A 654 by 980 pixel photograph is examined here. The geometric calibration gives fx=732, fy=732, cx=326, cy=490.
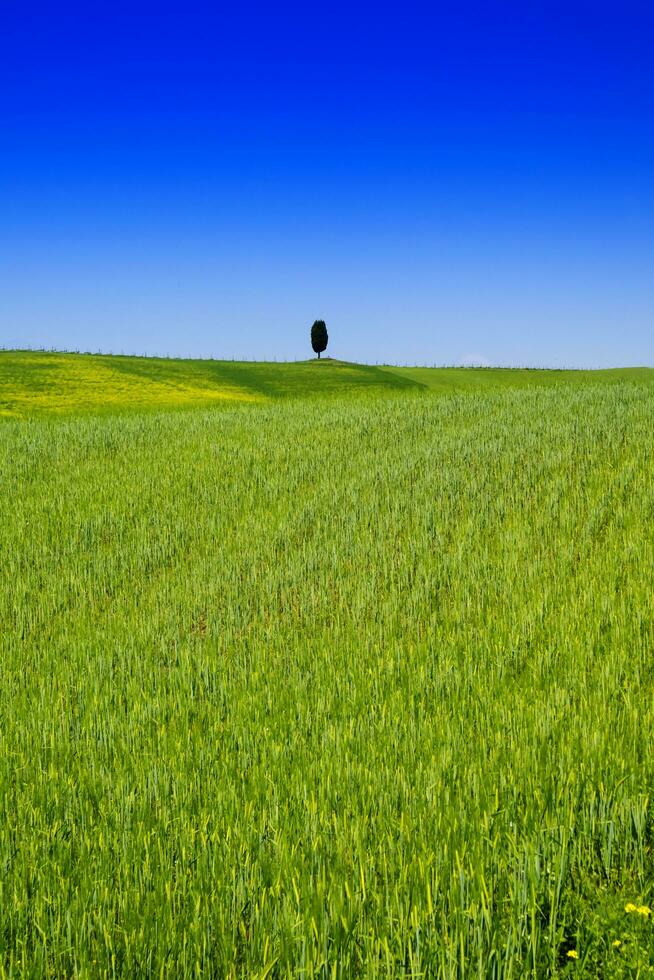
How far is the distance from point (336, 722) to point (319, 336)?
80.8 metres

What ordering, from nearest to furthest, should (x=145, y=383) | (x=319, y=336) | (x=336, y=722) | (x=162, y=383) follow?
1. (x=336, y=722)
2. (x=145, y=383)
3. (x=162, y=383)
4. (x=319, y=336)

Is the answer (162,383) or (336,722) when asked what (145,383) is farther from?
(336,722)

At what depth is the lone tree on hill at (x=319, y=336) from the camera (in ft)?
273

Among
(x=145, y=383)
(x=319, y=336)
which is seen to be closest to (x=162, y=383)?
(x=145, y=383)

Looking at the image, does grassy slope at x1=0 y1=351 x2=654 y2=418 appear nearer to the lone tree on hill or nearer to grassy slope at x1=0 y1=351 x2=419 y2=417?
grassy slope at x1=0 y1=351 x2=419 y2=417

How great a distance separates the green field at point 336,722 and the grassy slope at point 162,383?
2042 centimetres

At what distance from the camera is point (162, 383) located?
4453 cm

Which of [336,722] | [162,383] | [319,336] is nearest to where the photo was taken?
[336,722]

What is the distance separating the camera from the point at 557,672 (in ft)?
18.2

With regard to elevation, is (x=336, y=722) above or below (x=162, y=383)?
below

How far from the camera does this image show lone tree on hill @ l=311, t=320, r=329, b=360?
83312 millimetres

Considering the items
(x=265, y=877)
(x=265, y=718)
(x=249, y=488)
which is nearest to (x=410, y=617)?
(x=265, y=718)

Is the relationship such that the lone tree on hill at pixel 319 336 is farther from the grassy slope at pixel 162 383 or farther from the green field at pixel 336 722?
the green field at pixel 336 722

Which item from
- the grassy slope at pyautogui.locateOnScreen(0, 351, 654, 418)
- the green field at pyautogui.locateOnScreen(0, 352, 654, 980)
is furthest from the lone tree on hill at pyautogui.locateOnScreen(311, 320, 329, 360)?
the green field at pyautogui.locateOnScreen(0, 352, 654, 980)
